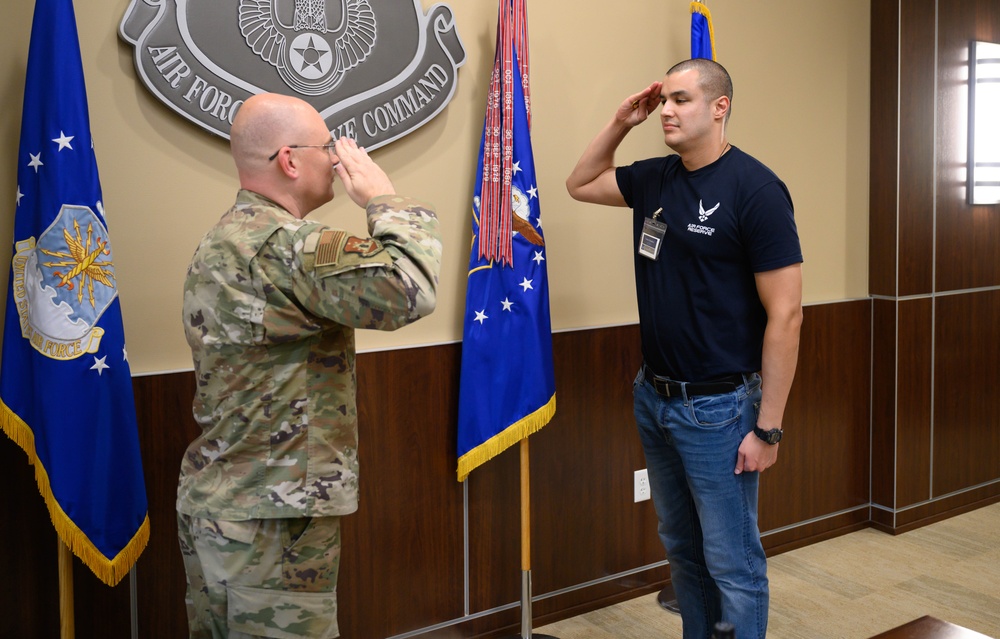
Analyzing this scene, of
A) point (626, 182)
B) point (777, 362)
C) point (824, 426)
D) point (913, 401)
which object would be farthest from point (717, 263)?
point (913, 401)

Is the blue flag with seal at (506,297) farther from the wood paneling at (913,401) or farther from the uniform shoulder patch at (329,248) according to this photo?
the wood paneling at (913,401)

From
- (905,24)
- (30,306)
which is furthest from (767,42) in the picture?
(30,306)

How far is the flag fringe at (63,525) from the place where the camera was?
77.0 inches

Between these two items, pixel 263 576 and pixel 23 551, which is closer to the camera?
pixel 263 576

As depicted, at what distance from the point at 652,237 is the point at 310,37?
111 cm

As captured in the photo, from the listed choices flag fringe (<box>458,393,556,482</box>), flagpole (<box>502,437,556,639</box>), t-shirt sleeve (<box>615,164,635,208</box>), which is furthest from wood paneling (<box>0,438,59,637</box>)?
t-shirt sleeve (<box>615,164,635,208</box>)

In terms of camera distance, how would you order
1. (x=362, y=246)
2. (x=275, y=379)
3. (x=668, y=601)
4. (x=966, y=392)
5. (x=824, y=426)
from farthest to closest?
1. (x=966, y=392)
2. (x=824, y=426)
3. (x=668, y=601)
4. (x=275, y=379)
5. (x=362, y=246)

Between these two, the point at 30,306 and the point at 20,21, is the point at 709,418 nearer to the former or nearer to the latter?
the point at 30,306

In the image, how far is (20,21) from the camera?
2.07 m

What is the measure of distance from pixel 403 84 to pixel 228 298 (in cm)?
123

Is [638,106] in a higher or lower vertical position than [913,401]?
higher

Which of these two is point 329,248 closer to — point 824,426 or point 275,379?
point 275,379

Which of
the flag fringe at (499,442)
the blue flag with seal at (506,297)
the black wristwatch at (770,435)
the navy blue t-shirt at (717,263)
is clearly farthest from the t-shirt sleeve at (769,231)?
the flag fringe at (499,442)

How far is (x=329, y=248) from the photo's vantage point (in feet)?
4.87
